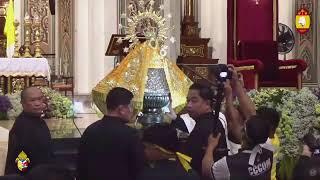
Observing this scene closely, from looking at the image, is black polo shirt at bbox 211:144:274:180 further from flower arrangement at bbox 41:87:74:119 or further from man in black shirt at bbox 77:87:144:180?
flower arrangement at bbox 41:87:74:119

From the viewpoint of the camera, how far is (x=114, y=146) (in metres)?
4.68

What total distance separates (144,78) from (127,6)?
928cm

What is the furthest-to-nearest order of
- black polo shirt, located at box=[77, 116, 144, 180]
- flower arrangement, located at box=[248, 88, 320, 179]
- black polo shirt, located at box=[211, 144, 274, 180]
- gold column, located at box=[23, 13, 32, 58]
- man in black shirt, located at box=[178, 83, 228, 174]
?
gold column, located at box=[23, 13, 32, 58] → flower arrangement, located at box=[248, 88, 320, 179] → man in black shirt, located at box=[178, 83, 228, 174] → black polo shirt, located at box=[77, 116, 144, 180] → black polo shirt, located at box=[211, 144, 274, 180]

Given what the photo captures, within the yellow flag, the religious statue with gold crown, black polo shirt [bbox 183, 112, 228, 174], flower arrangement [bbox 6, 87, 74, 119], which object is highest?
the yellow flag

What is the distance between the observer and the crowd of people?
462cm

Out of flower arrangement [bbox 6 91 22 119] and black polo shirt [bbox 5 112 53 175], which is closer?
black polo shirt [bbox 5 112 53 175]

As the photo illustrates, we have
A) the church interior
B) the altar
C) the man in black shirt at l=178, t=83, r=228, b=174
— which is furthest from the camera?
the altar

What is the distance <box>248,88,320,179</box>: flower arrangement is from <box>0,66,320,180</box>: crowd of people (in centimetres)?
162

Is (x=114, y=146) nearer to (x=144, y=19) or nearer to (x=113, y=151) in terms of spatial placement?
(x=113, y=151)

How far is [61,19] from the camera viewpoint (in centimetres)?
1748

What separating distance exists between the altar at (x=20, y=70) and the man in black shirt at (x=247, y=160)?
9450 millimetres

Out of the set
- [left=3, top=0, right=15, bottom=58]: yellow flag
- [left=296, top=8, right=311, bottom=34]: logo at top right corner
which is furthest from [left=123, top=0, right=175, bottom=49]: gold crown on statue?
[left=296, top=8, right=311, bottom=34]: logo at top right corner

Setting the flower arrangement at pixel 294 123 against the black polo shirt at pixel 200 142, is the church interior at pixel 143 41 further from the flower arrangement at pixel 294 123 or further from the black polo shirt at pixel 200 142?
the black polo shirt at pixel 200 142

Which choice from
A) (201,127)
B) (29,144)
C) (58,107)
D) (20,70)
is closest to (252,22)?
(20,70)
